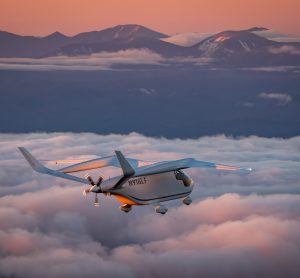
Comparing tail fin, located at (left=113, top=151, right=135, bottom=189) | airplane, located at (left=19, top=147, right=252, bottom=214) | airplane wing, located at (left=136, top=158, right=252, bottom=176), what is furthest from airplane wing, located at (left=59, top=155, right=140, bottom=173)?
tail fin, located at (left=113, top=151, right=135, bottom=189)

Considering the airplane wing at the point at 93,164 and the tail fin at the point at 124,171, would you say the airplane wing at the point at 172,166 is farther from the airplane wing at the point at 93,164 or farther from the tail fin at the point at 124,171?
the airplane wing at the point at 93,164

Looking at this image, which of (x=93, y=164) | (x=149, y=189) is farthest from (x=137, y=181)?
(x=93, y=164)

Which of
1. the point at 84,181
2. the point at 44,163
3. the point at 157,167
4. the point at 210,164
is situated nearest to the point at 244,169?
the point at 210,164

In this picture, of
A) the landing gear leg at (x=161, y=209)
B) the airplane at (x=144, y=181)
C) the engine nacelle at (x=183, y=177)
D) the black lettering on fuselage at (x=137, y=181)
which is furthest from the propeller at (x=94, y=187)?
the engine nacelle at (x=183, y=177)

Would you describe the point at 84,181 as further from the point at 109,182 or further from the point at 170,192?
the point at 170,192

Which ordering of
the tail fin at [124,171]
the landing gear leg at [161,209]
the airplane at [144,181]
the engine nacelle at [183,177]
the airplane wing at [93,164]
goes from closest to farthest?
the tail fin at [124,171], the airplane at [144,181], the landing gear leg at [161,209], the engine nacelle at [183,177], the airplane wing at [93,164]

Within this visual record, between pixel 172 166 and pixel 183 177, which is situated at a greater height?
pixel 172 166

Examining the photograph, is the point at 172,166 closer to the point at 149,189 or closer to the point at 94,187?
the point at 149,189

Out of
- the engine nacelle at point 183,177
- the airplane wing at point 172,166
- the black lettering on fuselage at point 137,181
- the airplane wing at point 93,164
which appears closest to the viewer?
the black lettering on fuselage at point 137,181

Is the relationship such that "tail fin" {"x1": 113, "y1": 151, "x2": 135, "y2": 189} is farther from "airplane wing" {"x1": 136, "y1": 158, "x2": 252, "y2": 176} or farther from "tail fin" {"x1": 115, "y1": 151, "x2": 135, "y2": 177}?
"airplane wing" {"x1": 136, "y1": 158, "x2": 252, "y2": 176}
